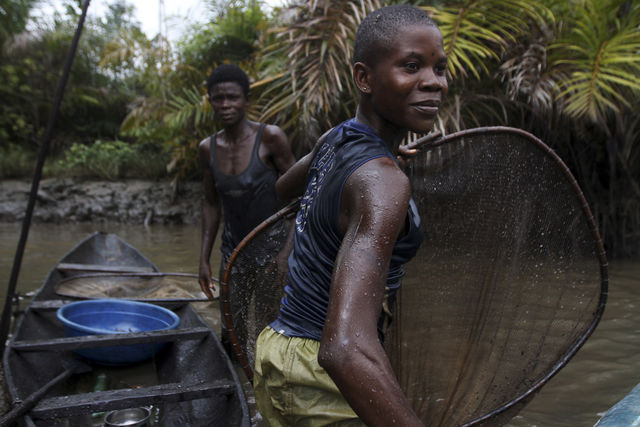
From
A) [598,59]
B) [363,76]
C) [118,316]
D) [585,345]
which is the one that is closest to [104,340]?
[118,316]

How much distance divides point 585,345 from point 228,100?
9.31 ft

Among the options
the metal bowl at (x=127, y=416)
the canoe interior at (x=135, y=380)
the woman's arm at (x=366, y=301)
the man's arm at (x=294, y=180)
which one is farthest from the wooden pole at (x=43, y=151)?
the woman's arm at (x=366, y=301)

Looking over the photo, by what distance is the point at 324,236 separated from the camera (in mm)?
1073

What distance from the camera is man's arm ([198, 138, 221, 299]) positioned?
3.23 meters

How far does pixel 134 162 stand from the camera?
11.5 meters

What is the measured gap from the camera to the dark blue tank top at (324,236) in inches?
40.5

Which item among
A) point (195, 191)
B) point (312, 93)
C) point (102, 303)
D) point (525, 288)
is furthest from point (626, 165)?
point (195, 191)

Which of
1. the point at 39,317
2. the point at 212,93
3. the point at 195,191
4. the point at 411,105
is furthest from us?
the point at 195,191

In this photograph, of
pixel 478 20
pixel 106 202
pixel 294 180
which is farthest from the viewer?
pixel 106 202

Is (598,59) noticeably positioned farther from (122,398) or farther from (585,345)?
(122,398)

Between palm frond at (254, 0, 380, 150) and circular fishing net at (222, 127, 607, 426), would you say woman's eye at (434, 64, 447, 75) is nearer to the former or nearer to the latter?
circular fishing net at (222, 127, 607, 426)

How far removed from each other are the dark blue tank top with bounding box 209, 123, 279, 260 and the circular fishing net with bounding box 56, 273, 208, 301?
57.1 inches

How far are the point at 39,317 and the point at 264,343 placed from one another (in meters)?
2.96

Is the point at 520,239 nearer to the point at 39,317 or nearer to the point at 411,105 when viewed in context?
the point at 411,105
